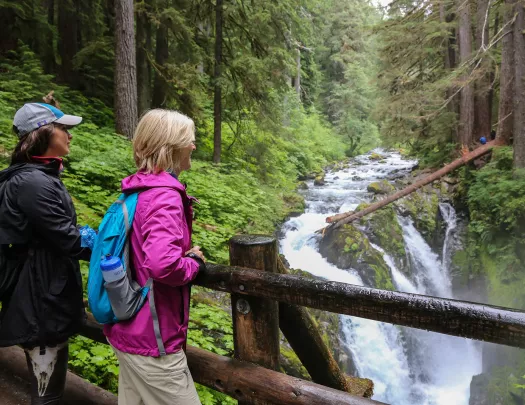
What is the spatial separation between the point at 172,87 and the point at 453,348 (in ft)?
34.7

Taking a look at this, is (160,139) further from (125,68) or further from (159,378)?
(125,68)

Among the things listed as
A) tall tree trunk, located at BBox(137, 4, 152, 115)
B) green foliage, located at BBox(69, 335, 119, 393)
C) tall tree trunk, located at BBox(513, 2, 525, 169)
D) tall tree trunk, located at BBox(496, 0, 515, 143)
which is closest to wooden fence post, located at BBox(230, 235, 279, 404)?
green foliage, located at BBox(69, 335, 119, 393)

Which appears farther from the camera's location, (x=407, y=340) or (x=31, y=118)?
(x=407, y=340)

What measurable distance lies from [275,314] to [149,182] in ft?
3.56

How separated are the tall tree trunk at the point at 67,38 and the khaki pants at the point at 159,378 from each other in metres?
12.3

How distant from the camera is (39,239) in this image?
218 centimetres

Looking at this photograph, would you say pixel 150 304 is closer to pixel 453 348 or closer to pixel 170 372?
pixel 170 372

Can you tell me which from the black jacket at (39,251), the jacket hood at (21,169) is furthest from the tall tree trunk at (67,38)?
the black jacket at (39,251)

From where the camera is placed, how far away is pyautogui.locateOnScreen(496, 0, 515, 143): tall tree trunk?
1174 cm

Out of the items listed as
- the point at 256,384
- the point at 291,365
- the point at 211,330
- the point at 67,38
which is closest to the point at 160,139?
the point at 256,384

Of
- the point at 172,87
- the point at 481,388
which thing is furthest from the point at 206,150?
the point at 481,388

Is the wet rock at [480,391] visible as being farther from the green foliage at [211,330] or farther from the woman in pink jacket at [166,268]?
the woman in pink jacket at [166,268]

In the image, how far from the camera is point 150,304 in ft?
→ 6.05

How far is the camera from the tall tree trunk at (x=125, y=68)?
9273 millimetres
